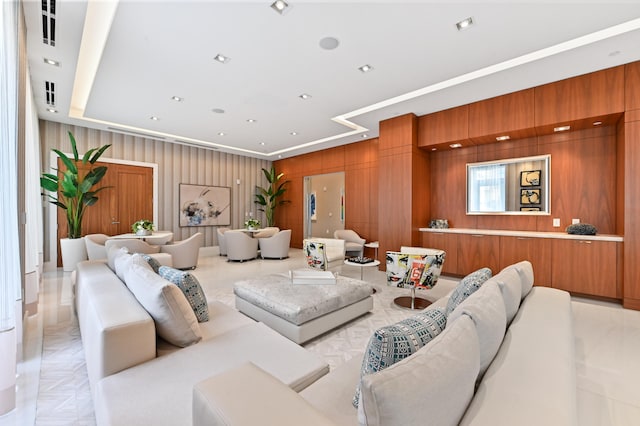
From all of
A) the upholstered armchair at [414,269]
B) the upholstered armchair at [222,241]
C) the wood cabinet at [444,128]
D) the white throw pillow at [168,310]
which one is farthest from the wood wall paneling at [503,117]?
the upholstered armchair at [222,241]

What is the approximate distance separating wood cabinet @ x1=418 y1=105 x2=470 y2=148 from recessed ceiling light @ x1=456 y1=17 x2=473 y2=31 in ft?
7.19

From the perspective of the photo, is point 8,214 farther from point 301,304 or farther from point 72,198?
point 72,198

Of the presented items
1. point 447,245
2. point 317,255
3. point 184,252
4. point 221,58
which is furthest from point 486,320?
point 184,252

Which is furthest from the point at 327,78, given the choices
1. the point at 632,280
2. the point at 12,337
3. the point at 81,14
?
the point at 632,280

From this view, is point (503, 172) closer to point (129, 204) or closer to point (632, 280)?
point (632, 280)

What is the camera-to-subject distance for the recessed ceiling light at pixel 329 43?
3.01m

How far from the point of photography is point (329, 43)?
308 centimetres

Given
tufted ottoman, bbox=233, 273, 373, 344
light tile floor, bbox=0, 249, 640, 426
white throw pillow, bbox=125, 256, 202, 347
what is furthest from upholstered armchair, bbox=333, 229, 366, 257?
white throw pillow, bbox=125, 256, 202, 347

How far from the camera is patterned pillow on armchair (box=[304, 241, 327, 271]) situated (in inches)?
165

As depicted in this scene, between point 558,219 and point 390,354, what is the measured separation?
5.00m

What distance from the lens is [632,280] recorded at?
3424 millimetres

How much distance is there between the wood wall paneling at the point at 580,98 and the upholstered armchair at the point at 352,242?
4.12 metres

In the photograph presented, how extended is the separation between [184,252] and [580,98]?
23.2 feet

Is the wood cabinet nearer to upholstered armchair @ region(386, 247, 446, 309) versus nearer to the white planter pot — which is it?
upholstered armchair @ region(386, 247, 446, 309)
